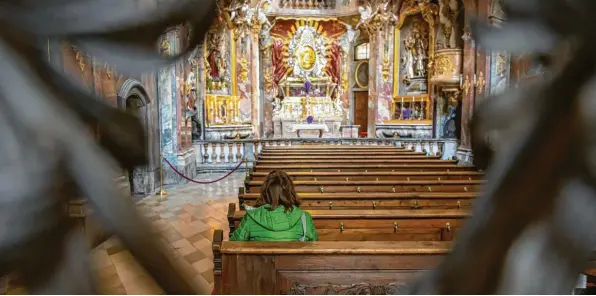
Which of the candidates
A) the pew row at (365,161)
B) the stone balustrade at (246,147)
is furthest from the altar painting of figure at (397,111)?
the pew row at (365,161)

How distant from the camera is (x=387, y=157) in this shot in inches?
294

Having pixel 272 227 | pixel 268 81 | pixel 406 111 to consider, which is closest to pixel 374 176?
pixel 272 227

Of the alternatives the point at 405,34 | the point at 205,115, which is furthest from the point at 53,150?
the point at 405,34

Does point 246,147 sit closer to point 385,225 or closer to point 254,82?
point 254,82

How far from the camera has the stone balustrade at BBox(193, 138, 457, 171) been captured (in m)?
11.1

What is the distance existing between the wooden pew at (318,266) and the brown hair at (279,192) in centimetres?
67

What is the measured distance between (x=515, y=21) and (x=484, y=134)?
0.14 metres

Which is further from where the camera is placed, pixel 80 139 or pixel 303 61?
pixel 303 61

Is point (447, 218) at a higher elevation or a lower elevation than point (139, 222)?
lower

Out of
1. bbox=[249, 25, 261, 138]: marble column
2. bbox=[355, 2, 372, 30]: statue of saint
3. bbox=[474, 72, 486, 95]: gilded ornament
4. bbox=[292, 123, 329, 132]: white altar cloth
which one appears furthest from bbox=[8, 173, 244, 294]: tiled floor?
bbox=[355, 2, 372, 30]: statue of saint

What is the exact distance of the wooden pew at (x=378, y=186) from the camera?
460 cm

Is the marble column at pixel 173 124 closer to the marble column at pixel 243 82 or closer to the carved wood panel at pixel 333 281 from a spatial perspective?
the marble column at pixel 243 82

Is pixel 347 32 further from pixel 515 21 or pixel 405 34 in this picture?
pixel 515 21

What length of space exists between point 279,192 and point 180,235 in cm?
276
